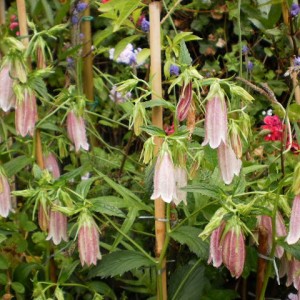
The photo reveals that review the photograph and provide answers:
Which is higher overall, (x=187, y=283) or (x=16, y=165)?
(x=16, y=165)

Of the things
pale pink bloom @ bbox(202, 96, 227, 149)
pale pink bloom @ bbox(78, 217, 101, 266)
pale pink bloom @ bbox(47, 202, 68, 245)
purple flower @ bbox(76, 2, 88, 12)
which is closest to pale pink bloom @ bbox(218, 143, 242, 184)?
pale pink bloom @ bbox(202, 96, 227, 149)

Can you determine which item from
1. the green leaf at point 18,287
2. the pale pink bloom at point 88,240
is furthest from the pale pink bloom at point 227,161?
the green leaf at point 18,287

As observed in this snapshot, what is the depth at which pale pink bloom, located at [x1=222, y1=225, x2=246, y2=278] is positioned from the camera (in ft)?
3.97

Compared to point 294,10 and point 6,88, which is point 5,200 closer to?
point 6,88

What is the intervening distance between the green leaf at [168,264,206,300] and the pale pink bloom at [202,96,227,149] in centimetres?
44

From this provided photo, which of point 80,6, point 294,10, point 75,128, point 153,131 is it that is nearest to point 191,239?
point 153,131

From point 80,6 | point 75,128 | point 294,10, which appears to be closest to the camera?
point 75,128

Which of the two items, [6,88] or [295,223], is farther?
[6,88]

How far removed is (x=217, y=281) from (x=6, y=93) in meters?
0.72

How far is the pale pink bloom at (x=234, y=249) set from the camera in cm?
121

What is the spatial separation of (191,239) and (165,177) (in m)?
0.21

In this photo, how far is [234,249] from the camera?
3.99 ft

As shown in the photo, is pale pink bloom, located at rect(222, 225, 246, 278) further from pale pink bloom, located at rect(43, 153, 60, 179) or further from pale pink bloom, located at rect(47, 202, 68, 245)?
pale pink bloom, located at rect(43, 153, 60, 179)

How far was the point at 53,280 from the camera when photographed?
5.81 feet
